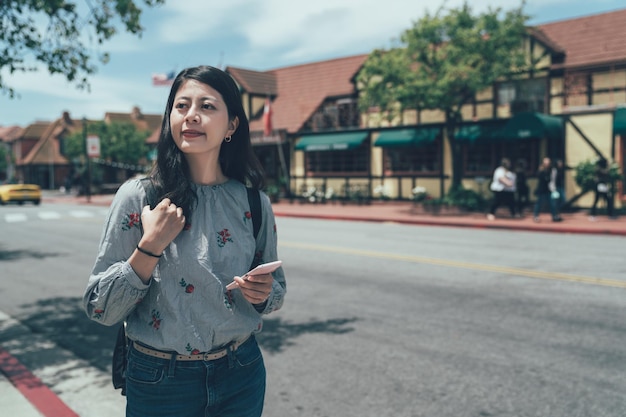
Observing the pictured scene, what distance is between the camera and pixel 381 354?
201 inches

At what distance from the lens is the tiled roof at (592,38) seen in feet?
61.3

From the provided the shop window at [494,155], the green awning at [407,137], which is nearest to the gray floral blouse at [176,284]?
the shop window at [494,155]

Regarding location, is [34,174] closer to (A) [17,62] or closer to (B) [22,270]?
(B) [22,270]

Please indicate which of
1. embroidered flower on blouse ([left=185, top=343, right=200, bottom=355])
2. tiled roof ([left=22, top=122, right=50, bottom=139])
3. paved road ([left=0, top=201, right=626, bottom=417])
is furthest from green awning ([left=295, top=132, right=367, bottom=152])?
tiled roof ([left=22, top=122, right=50, bottom=139])

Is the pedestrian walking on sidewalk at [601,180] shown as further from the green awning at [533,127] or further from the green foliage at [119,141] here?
the green foliage at [119,141]

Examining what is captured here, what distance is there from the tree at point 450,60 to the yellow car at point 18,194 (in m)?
22.7

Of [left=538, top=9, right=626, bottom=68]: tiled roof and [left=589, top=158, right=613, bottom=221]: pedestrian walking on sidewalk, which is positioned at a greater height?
[left=538, top=9, right=626, bottom=68]: tiled roof

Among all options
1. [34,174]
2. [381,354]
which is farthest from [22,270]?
[34,174]

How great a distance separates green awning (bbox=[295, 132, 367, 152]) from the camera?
25078 millimetres

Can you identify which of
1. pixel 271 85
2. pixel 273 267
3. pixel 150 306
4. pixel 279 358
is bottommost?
pixel 279 358

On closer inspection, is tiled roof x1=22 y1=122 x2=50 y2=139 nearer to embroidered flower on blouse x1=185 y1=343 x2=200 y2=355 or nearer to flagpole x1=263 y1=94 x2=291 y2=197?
flagpole x1=263 y1=94 x2=291 y2=197

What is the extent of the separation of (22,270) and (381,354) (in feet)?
24.8

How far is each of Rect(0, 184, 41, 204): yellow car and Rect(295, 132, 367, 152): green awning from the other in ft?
55.6

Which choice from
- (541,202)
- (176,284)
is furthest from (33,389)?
(541,202)
